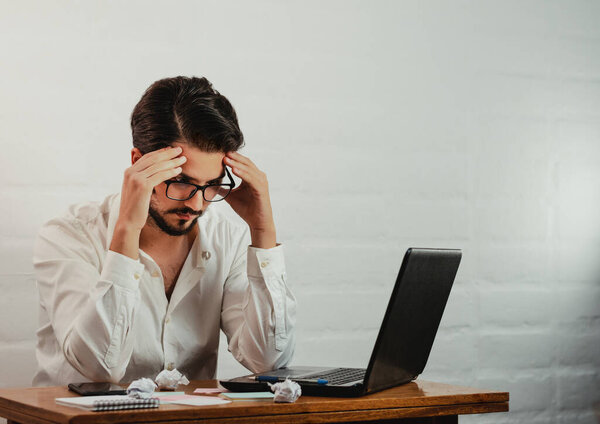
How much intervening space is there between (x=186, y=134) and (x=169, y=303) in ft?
1.49

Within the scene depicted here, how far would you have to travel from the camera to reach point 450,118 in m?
3.19

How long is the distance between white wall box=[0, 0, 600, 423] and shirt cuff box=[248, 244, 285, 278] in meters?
0.65

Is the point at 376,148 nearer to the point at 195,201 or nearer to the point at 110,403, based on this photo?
the point at 195,201

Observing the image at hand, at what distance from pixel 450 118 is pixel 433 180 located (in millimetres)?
253

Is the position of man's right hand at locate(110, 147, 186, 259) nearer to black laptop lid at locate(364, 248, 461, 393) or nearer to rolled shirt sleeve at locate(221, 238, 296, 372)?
rolled shirt sleeve at locate(221, 238, 296, 372)

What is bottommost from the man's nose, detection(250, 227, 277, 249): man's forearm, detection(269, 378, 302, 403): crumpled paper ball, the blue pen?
the blue pen

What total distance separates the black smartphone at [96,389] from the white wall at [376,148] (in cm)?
88

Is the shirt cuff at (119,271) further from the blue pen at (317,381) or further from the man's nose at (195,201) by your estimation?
the blue pen at (317,381)

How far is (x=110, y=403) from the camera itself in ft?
4.65

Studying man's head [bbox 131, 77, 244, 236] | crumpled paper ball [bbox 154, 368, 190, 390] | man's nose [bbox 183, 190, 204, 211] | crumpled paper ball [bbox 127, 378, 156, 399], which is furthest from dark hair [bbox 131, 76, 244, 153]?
crumpled paper ball [bbox 127, 378, 156, 399]

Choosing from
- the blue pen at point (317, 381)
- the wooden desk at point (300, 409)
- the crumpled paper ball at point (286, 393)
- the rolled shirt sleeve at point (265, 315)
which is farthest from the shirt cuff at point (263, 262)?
the crumpled paper ball at point (286, 393)

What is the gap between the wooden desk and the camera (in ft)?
4.67

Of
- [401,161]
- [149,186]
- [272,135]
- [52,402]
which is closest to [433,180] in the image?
[401,161]

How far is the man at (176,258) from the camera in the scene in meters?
2.01
